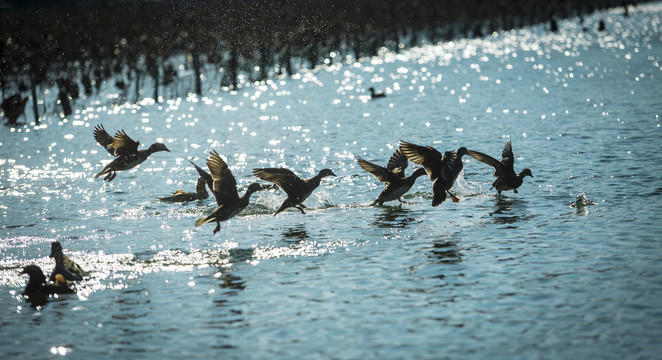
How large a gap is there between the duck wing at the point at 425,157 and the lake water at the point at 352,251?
939 millimetres

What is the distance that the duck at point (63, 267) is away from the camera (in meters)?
14.6

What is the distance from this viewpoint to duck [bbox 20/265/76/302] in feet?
46.8

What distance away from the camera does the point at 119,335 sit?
41.4ft

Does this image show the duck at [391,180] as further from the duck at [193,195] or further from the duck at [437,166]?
the duck at [193,195]

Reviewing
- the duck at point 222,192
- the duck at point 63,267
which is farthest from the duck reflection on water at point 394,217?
the duck at point 63,267

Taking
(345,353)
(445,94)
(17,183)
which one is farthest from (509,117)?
(345,353)

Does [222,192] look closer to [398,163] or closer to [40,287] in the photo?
[40,287]

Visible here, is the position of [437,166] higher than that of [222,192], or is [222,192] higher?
[437,166]

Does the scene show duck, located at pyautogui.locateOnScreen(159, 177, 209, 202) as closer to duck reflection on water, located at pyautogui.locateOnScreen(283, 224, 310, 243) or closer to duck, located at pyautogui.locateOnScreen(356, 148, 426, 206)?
duck reflection on water, located at pyautogui.locateOnScreen(283, 224, 310, 243)

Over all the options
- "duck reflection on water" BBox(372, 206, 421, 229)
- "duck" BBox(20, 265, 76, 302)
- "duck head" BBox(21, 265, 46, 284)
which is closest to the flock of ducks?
"duck reflection on water" BBox(372, 206, 421, 229)

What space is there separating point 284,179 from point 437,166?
3.51 metres

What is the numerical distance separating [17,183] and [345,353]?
1820 centimetres

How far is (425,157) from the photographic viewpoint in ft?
65.5

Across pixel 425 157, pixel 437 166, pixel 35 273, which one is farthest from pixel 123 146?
pixel 35 273
